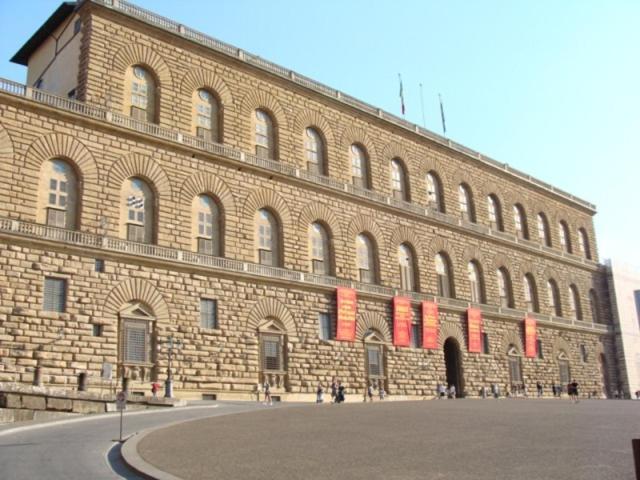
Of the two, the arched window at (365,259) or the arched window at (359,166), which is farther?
the arched window at (359,166)

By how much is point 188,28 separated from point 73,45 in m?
4.80

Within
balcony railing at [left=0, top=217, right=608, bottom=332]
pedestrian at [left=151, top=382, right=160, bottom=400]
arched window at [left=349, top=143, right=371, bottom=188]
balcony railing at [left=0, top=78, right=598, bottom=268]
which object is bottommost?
pedestrian at [left=151, top=382, right=160, bottom=400]

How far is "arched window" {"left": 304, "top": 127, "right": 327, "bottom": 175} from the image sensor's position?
33969 millimetres

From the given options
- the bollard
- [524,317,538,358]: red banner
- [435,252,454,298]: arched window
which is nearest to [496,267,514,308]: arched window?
[524,317,538,358]: red banner

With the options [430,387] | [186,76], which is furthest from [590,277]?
[186,76]

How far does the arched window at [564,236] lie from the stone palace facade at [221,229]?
364 inches

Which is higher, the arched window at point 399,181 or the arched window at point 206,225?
the arched window at point 399,181

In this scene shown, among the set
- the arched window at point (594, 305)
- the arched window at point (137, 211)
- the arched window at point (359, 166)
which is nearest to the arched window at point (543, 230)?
the arched window at point (594, 305)

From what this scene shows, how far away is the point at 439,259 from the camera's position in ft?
128

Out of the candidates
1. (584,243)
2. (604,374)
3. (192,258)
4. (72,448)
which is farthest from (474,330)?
(72,448)

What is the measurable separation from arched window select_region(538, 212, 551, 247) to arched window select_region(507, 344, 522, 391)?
994cm

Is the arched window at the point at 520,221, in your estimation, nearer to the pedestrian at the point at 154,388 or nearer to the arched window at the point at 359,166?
the arched window at the point at 359,166

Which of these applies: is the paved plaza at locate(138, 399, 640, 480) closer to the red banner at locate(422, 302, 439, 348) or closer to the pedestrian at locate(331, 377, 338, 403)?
the pedestrian at locate(331, 377, 338, 403)

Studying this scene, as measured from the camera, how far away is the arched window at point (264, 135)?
32.0 m
